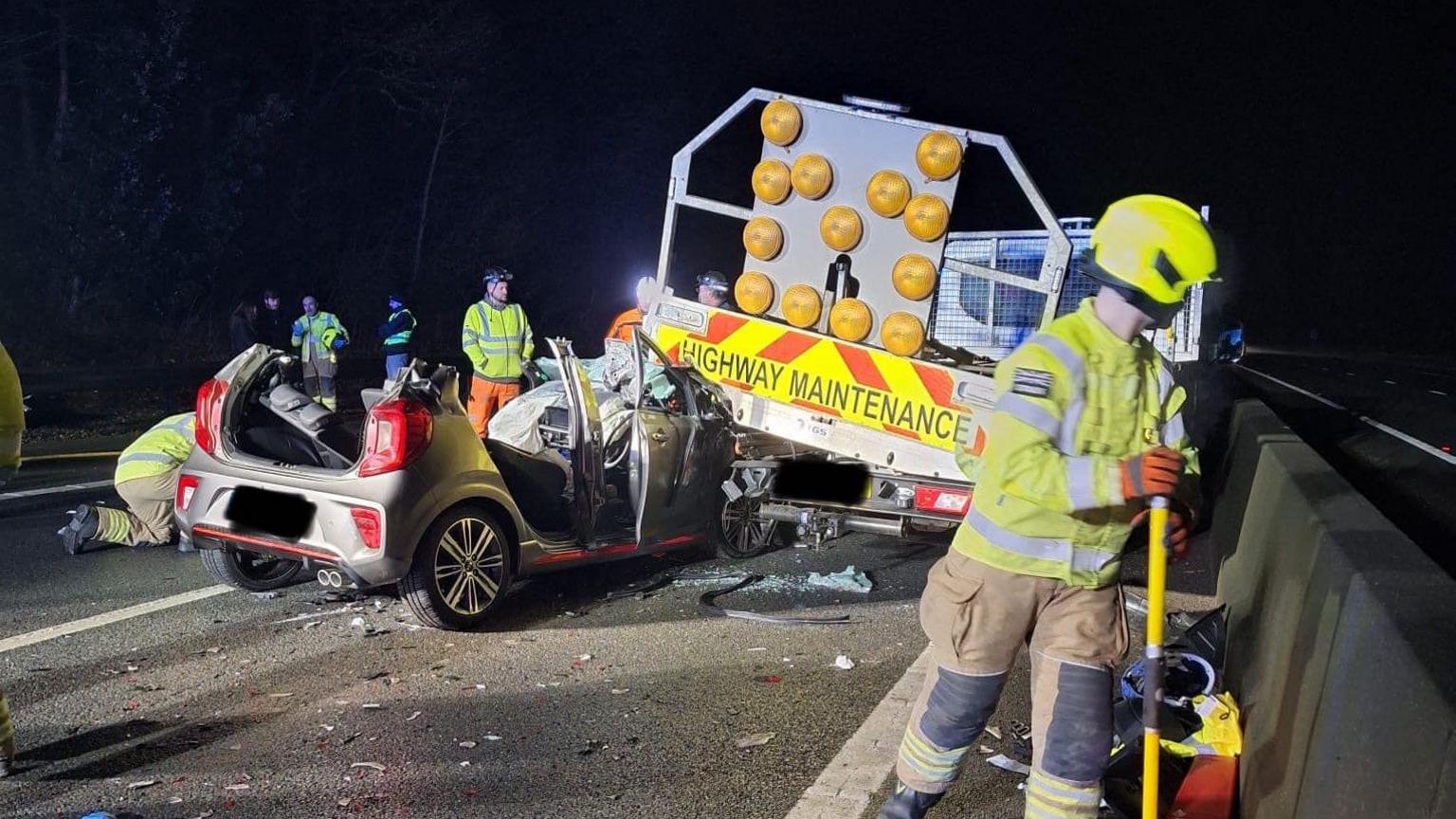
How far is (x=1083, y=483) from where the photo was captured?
2885 mm

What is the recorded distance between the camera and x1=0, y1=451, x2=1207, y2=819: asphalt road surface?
3820 millimetres

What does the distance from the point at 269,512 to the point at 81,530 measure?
7.88ft

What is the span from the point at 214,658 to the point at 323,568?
1.94 feet

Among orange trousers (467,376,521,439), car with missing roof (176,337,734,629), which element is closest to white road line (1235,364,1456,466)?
orange trousers (467,376,521,439)

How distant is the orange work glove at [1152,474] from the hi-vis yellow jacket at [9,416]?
10.9 feet

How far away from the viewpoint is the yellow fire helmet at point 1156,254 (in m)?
2.91

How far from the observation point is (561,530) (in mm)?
6480

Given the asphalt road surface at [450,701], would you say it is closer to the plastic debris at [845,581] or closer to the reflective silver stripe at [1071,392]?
the plastic debris at [845,581]

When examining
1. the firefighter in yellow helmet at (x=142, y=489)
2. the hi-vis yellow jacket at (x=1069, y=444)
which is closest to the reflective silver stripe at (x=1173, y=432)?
the hi-vis yellow jacket at (x=1069, y=444)

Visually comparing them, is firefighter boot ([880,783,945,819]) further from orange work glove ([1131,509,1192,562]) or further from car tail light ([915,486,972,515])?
car tail light ([915,486,972,515])

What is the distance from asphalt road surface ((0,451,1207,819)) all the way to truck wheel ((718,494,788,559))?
0.43 metres

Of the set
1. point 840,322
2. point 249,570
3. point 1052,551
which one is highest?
point 840,322

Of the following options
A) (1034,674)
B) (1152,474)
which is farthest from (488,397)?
(1152,474)

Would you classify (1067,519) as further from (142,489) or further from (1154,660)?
(142,489)
